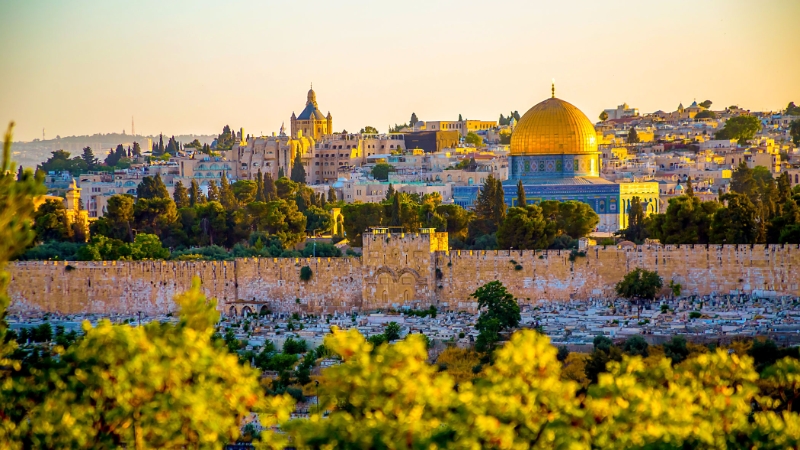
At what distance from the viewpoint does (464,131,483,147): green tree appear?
331 feet

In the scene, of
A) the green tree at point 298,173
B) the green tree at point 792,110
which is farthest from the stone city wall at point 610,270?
the green tree at point 792,110

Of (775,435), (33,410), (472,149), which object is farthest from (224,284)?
(472,149)

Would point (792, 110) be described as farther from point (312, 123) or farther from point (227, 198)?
point (227, 198)

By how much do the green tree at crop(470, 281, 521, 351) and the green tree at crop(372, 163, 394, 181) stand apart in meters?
47.0

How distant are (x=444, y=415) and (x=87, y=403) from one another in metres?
4.13

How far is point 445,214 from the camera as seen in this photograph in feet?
166

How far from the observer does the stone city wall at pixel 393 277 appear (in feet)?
119

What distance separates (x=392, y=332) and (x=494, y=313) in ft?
6.96

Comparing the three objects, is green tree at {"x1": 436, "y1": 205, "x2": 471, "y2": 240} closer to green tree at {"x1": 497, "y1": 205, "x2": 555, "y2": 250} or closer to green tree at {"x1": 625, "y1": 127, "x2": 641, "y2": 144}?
green tree at {"x1": 497, "y1": 205, "x2": 555, "y2": 250}

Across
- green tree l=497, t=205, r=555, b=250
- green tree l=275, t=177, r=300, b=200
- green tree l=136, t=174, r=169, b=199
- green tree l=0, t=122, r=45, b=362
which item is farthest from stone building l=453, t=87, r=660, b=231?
green tree l=0, t=122, r=45, b=362

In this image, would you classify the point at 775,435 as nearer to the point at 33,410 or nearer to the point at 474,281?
the point at 33,410

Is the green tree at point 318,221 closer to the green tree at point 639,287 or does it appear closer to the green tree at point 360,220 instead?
the green tree at point 360,220

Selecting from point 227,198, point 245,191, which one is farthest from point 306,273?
point 245,191

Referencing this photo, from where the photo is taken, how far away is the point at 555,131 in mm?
58344
